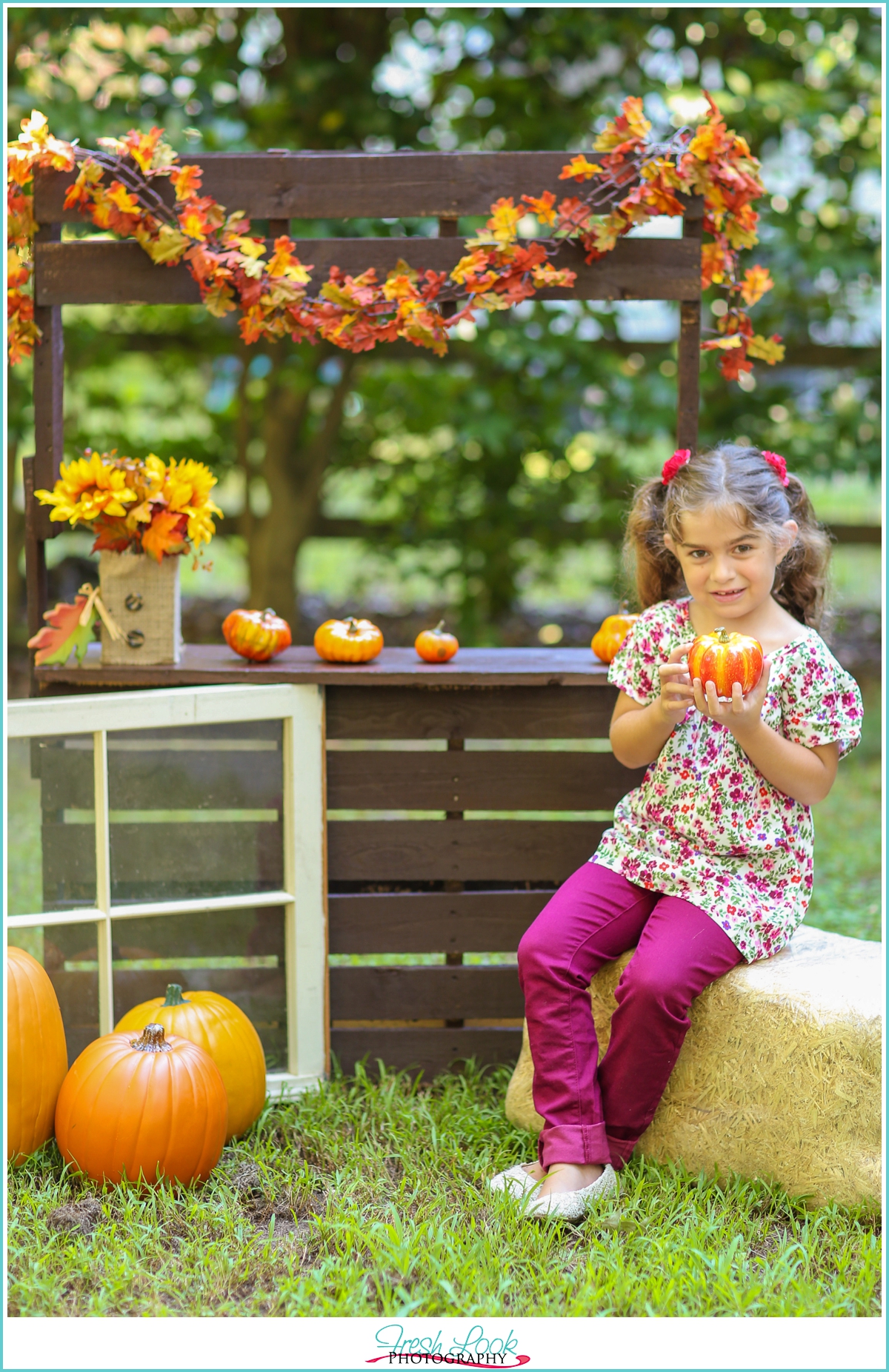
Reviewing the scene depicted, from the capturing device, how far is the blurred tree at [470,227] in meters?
Answer: 5.18

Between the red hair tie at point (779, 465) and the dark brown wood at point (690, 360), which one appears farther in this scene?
the dark brown wood at point (690, 360)

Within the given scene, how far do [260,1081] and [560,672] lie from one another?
1.12 meters

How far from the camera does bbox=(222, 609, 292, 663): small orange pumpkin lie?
2.69 meters

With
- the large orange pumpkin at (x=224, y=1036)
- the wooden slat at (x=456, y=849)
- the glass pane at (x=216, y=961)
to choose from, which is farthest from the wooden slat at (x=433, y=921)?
the large orange pumpkin at (x=224, y=1036)

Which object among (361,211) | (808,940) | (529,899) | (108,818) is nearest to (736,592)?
(808,940)

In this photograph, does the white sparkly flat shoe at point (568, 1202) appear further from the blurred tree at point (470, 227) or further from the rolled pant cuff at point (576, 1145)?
the blurred tree at point (470, 227)

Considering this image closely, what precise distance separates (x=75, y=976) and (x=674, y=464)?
1744mm

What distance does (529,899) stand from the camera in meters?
2.76

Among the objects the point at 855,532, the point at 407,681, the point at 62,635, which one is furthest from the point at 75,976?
the point at 855,532

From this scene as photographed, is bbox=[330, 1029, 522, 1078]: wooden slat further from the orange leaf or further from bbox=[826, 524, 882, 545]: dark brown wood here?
bbox=[826, 524, 882, 545]: dark brown wood

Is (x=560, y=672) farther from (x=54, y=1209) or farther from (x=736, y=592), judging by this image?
(x=54, y=1209)

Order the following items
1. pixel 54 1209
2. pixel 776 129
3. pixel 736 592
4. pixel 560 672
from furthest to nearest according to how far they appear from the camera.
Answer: pixel 776 129, pixel 560 672, pixel 736 592, pixel 54 1209

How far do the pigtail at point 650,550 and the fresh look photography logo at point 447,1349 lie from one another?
1517 mm

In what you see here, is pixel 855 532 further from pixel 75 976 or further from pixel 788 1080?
pixel 75 976
